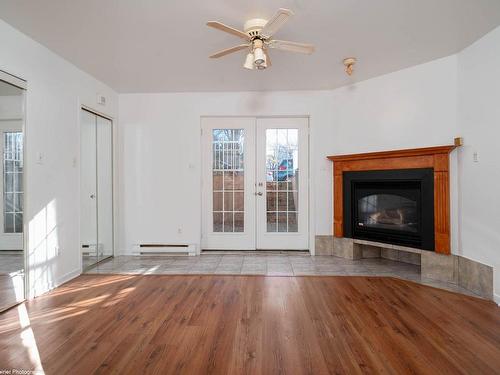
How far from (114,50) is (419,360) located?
3.89 meters

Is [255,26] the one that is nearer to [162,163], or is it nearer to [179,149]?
[179,149]

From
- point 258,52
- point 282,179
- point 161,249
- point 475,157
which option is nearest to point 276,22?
point 258,52

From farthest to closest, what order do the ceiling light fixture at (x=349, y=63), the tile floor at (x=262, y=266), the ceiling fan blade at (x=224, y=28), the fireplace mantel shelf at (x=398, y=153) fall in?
the tile floor at (x=262, y=266), the ceiling light fixture at (x=349, y=63), the fireplace mantel shelf at (x=398, y=153), the ceiling fan blade at (x=224, y=28)

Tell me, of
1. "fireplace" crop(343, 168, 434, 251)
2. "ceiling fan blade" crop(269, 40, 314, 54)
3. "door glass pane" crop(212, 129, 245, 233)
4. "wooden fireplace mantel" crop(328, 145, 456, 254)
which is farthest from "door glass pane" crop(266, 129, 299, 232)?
"ceiling fan blade" crop(269, 40, 314, 54)

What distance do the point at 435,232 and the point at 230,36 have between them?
124 inches

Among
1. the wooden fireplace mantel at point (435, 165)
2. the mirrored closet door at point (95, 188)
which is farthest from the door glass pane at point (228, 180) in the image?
the wooden fireplace mantel at point (435, 165)

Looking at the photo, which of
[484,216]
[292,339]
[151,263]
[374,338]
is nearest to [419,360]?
[374,338]

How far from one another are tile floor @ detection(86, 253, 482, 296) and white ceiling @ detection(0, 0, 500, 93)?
2554 millimetres

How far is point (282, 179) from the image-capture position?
15.8 feet

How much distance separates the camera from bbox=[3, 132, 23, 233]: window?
9.07 ft

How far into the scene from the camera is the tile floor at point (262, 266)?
3695 millimetres

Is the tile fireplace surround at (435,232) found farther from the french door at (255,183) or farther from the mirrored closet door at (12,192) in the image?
the mirrored closet door at (12,192)

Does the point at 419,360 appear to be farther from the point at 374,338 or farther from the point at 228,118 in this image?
the point at 228,118

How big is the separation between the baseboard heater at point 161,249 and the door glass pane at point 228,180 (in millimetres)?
575
